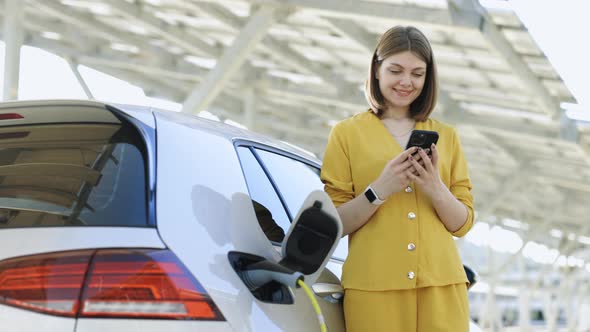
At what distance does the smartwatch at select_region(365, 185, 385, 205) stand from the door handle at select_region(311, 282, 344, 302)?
263 millimetres

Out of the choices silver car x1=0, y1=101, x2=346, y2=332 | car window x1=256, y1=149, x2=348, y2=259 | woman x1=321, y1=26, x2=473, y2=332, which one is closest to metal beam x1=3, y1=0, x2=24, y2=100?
car window x1=256, y1=149, x2=348, y2=259

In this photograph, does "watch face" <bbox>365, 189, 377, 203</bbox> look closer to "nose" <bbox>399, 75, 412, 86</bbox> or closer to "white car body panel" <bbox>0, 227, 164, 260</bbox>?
"nose" <bbox>399, 75, 412, 86</bbox>

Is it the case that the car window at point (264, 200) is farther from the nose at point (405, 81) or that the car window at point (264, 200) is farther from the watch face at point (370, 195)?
the nose at point (405, 81)

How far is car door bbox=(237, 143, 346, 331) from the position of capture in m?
2.69

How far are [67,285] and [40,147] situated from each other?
1.76 ft

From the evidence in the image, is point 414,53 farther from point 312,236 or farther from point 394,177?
point 312,236

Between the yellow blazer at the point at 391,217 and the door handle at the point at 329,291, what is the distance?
4cm

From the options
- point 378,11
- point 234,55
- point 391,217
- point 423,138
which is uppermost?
point 378,11

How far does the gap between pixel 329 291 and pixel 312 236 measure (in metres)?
0.36

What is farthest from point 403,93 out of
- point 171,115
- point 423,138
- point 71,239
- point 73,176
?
point 71,239

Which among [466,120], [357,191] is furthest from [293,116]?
[357,191]

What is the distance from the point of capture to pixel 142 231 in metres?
2.07

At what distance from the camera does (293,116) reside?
1040 inches

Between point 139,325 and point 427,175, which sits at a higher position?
point 427,175
